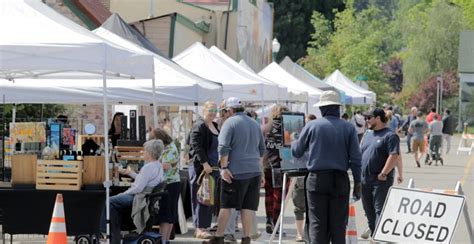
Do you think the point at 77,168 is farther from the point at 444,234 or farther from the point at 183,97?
the point at 183,97

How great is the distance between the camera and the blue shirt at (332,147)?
39.2 ft

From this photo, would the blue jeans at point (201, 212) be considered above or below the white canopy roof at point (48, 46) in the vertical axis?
below

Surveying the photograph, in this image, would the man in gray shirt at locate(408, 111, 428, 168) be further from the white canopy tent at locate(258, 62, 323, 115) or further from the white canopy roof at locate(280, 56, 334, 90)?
the white canopy roof at locate(280, 56, 334, 90)

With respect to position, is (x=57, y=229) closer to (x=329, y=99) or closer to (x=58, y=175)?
(x=58, y=175)

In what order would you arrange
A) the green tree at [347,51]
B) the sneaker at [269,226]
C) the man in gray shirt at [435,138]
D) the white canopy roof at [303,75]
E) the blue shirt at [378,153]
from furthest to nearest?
the green tree at [347,51] < the white canopy roof at [303,75] < the man in gray shirt at [435,138] < the sneaker at [269,226] < the blue shirt at [378,153]

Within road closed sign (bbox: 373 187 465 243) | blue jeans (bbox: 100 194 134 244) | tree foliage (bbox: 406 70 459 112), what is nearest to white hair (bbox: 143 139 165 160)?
blue jeans (bbox: 100 194 134 244)

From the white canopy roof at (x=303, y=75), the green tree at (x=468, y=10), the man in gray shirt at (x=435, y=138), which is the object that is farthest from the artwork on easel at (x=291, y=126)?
the green tree at (x=468, y=10)

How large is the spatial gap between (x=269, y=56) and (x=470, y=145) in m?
16.0

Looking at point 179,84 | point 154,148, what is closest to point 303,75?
point 179,84

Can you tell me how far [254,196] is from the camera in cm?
1418

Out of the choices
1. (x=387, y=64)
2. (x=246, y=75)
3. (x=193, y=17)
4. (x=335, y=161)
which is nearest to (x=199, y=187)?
(x=335, y=161)

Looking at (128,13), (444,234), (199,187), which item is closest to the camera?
(444,234)

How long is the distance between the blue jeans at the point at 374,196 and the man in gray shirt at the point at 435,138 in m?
23.6

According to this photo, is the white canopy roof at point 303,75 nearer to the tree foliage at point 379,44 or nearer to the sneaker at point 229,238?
the sneaker at point 229,238
